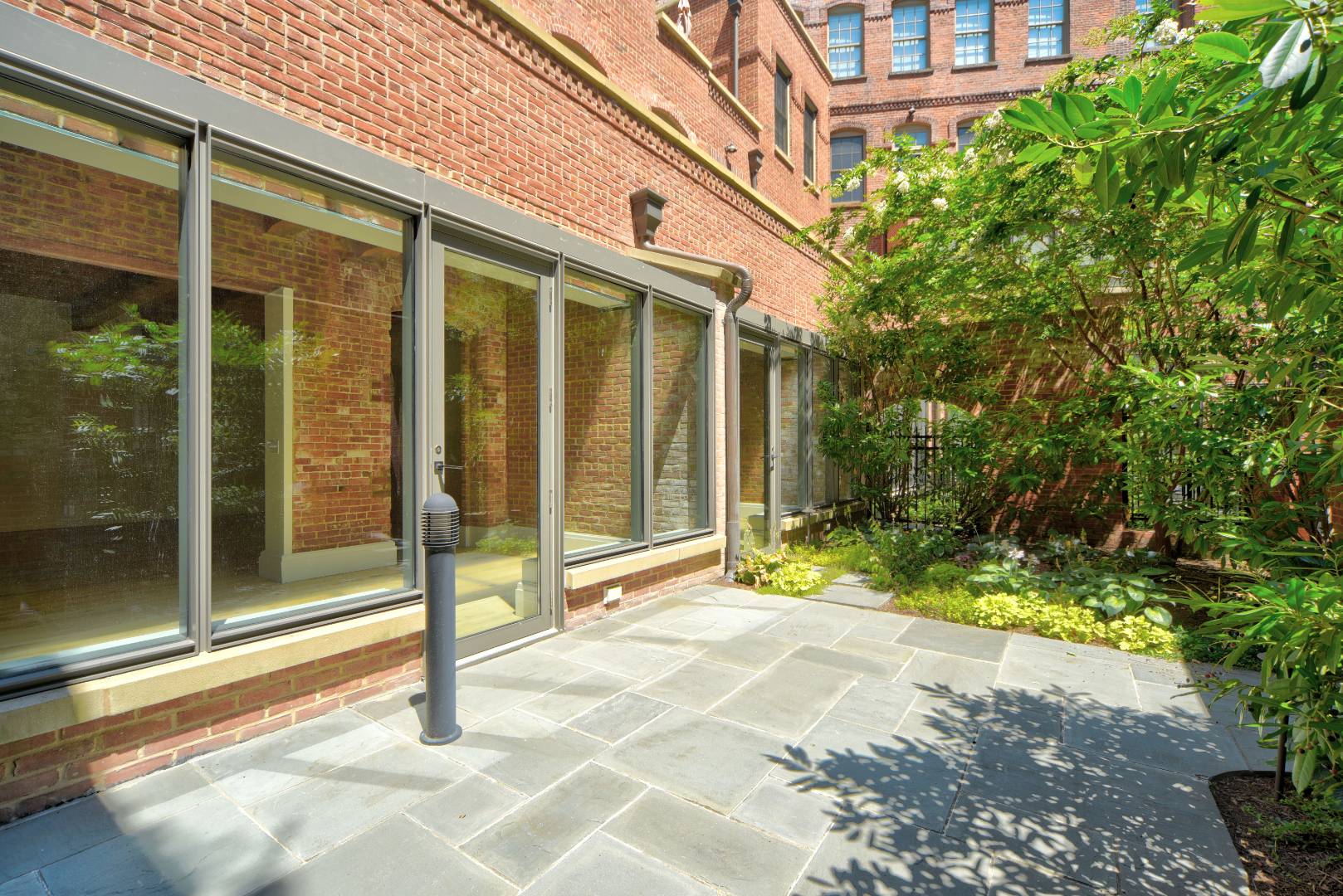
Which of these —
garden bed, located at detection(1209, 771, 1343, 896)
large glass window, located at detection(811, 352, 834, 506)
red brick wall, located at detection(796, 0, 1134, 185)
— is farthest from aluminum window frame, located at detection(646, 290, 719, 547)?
red brick wall, located at detection(796, 0, 1134, 185)

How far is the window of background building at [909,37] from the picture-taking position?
20625mm

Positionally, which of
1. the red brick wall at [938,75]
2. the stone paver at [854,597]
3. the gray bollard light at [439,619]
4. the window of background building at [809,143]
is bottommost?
the stone paver at [854,597]

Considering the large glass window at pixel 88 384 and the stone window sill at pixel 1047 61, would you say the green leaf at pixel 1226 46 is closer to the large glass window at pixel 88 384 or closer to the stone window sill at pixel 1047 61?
the large glass window at pixel 88 384

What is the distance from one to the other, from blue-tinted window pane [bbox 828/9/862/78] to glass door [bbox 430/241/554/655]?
21157 mm

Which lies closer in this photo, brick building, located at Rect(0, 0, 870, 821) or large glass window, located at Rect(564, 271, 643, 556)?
brick building, located at Rect(0, 0, 870, 821)

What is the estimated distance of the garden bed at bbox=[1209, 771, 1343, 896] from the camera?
2041 millimetres

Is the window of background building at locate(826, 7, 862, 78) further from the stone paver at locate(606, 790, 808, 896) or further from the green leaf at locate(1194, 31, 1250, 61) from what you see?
the stone paver at locate(606, 790, 808, 896)

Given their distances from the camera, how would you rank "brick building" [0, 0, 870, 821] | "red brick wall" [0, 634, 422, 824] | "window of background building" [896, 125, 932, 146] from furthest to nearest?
1. "window of background building" [896, 125, 932, 146]
2. "brick building" [0, 0, 870, 821]
3. "red brick wall" [0, 634, 422, 824]

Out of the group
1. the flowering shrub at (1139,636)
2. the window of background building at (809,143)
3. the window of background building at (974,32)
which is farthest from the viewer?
the window of background building at (974,32)

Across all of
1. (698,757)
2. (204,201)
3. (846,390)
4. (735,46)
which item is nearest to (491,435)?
(204,201)

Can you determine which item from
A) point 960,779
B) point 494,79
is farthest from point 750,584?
point 494,79

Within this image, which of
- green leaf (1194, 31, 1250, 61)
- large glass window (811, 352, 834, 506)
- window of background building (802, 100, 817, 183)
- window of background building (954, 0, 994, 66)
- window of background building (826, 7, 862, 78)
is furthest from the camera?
window of background building (826, 7, 862, 78)

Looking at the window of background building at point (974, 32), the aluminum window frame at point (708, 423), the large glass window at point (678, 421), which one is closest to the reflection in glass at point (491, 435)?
the large glass window at point (678, 421)

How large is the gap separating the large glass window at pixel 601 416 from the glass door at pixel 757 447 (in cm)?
202
